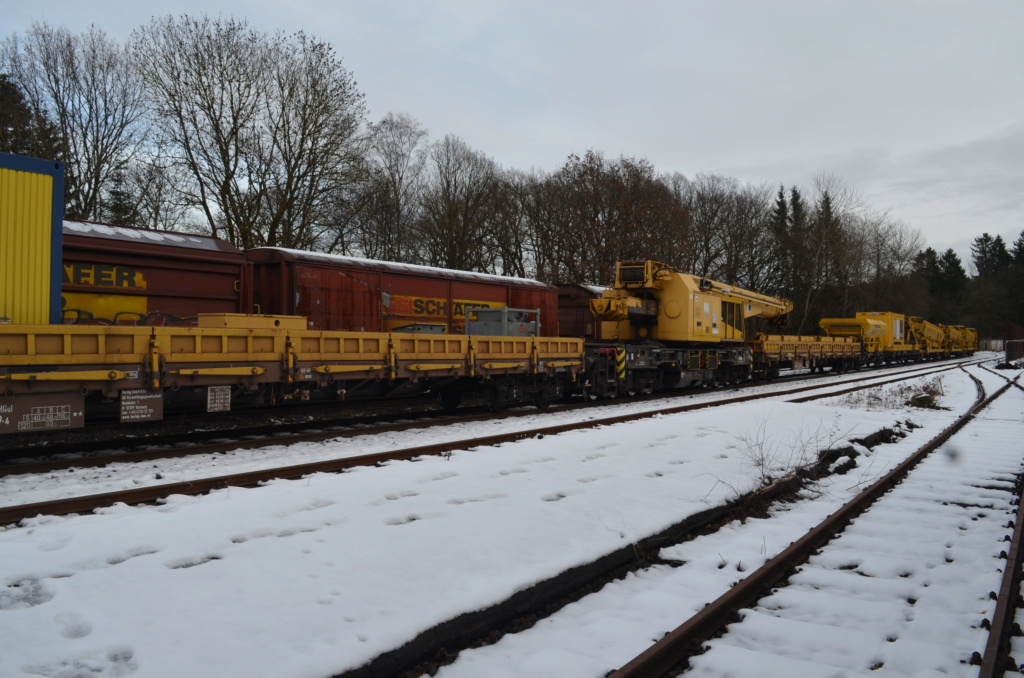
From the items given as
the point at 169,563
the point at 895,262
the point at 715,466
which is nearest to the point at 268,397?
the point at 169,563

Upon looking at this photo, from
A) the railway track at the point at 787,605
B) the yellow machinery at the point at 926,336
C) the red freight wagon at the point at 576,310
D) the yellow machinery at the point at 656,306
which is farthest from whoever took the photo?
the yellow machinery at the point at 926,336

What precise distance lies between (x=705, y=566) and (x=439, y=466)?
3.48 metres

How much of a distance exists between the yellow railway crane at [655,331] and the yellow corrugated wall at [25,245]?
36.7 ft

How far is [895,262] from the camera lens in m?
63.0

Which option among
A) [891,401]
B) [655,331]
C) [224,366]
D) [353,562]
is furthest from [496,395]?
[891,401]

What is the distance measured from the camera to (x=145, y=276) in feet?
37.6

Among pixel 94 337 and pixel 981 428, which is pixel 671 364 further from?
pixel 94 337

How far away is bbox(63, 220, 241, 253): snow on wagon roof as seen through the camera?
35.6ft

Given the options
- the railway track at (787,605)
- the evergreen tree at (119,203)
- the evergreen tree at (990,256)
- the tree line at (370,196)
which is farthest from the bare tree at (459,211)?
the evergreen tree at (990,256)

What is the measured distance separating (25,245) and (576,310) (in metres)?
14.3

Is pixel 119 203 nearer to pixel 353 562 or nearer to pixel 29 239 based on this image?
pixel 29 239

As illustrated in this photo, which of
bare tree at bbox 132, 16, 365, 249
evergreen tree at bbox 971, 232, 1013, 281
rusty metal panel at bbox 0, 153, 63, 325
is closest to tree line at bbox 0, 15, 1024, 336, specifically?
bare tree at bbox 132, 16, 365, 249

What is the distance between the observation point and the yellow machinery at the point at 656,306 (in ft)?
59.1

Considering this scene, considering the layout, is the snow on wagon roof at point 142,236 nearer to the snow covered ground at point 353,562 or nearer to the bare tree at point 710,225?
the snow covered ground at point 353,562
